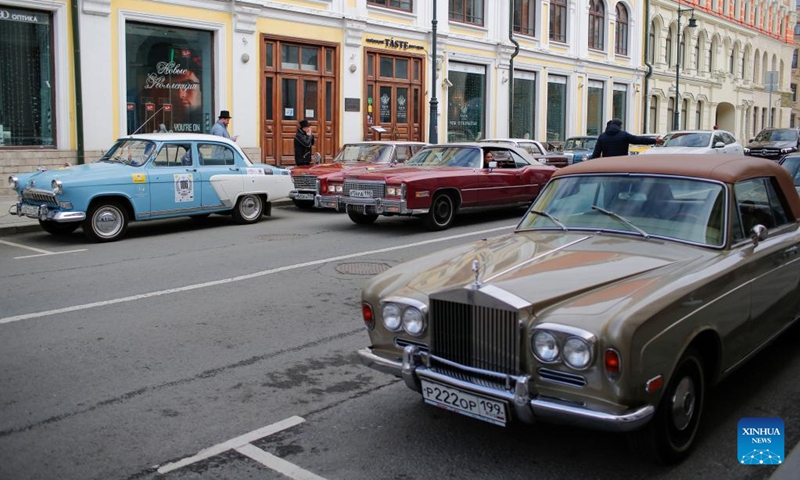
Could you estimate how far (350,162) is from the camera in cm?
1652

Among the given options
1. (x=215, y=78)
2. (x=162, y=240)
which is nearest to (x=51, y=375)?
(x=162, y=240)

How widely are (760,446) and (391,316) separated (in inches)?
83.9

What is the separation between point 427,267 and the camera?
191 inches

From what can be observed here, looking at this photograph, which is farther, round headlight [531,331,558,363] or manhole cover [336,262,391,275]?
manhole cover [336,262,391,275]

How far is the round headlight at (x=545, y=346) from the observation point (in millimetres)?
3701

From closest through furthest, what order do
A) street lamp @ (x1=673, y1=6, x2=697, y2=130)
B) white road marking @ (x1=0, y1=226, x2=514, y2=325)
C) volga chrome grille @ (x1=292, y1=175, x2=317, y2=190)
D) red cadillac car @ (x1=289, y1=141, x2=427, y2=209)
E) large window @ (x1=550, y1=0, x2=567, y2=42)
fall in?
white road marking @ (x1=0, y1=226, x2=514, y2=325) → red cadillac car @ (x1=289, y1=141, x2=427, y2=209) → volga chrome grille @ (x1=292, y1=175, x2=317, y2=190) → large window @ (x1=550, y1=0, x2=567, y2=42) → street lamp @ (x1=673, y1=6, x2=697, y2=130)

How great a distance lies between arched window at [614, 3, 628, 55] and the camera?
38.0 metres

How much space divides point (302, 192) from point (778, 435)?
12973 millimetres

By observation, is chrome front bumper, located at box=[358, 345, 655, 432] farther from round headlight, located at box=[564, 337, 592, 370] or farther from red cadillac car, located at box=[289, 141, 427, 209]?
red cadillac car, located at box=[289, 141, 427, 209]

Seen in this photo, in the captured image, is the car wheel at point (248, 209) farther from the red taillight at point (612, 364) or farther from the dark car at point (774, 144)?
the dark car at point (774, 144)

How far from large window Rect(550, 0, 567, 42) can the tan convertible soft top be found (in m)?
28.3

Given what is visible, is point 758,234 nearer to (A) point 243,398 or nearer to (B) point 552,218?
(B) point 552,218

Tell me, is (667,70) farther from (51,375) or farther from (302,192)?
(51,375)

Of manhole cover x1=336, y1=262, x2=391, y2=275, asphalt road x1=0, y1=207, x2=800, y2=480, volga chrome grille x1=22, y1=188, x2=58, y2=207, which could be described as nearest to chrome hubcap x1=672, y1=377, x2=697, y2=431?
asphalt road x1=0, y1=207, x2=800, y2=480
